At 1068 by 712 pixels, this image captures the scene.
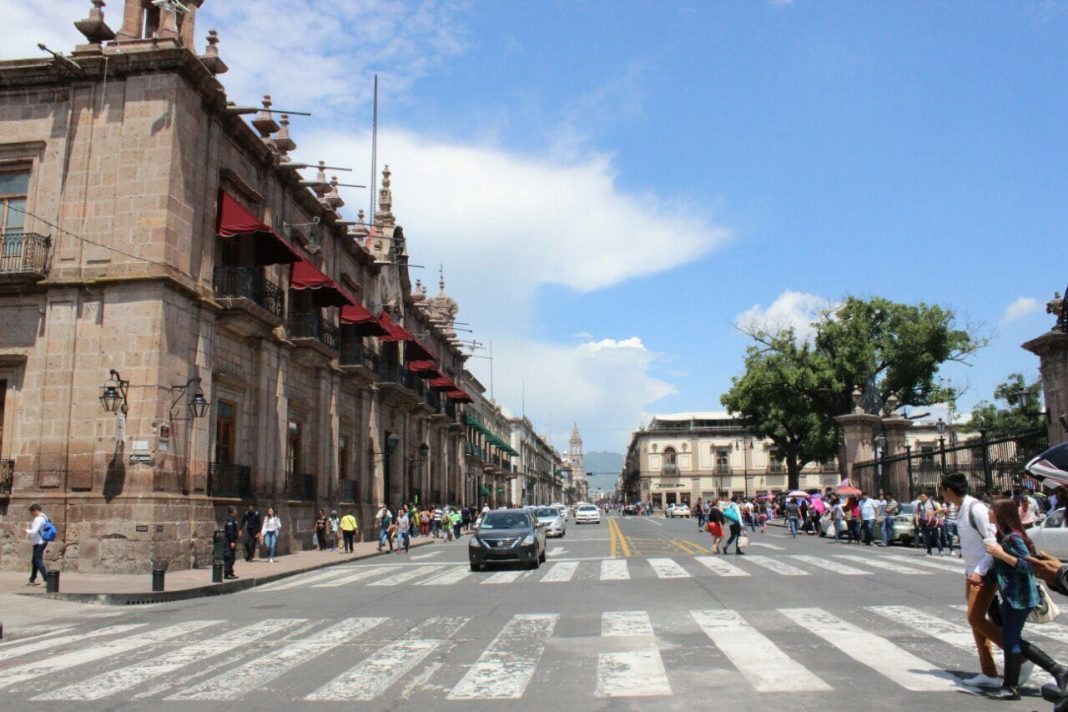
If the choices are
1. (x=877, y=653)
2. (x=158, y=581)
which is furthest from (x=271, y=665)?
(x=158, y=581)

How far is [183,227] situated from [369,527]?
19.1 metres

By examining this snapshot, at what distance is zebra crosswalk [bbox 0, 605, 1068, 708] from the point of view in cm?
728

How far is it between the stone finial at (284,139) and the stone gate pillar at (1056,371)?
22.3m

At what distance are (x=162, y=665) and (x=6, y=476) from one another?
1452 centimetres

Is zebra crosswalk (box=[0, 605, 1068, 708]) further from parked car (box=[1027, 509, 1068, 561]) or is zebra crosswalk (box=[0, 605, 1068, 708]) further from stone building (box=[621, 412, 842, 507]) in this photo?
stone building (box=[621, 412, 842, 507])

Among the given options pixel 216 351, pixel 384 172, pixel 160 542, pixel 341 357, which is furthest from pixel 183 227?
pixel 384 172

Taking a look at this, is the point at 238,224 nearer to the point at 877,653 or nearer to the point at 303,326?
the point at 303,326

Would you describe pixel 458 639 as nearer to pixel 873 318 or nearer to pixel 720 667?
pixel 720 667

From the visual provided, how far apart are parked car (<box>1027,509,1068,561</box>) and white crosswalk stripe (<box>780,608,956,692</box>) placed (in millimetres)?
5189

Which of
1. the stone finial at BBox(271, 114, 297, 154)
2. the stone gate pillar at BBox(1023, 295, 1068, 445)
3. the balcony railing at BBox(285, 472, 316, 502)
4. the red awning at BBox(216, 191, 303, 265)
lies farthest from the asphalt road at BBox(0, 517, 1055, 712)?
the stone finial at BBox(271, 114, 297, 154)

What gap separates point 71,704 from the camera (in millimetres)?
7078

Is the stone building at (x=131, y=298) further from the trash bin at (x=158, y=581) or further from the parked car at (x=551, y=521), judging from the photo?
the parked car at (x=551, y=521)

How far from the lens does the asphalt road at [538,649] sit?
695 cm

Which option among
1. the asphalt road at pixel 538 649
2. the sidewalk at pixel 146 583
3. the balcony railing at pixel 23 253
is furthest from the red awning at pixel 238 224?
the asphalt road at pixel 538 649
